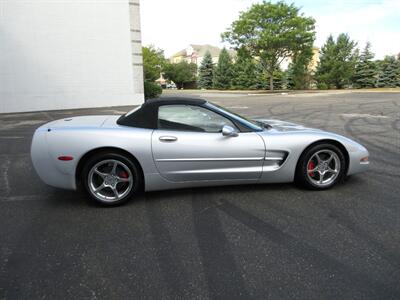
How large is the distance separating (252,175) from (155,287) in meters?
1.97

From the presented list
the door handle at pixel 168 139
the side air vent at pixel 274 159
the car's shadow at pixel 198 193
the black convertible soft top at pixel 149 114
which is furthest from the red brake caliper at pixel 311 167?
the door handle at pixel 168 139

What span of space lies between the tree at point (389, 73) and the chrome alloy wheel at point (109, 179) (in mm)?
46438

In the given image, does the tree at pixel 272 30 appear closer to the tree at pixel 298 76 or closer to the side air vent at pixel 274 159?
the tree at pixel 298 76

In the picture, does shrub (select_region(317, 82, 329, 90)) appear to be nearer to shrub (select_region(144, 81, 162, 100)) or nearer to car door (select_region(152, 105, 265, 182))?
shrub (select_region(144, 81, 162, 100))

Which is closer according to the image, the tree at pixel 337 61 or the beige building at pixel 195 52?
the tree at pixel 337 61

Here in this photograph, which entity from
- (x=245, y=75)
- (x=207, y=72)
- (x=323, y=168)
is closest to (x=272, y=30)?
(x=245, y=75)

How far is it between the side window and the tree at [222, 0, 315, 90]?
31.5 metres

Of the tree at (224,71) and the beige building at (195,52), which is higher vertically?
the beige building at (195,52)

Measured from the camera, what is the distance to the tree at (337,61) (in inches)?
1581

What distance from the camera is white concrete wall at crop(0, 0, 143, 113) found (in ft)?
46.7

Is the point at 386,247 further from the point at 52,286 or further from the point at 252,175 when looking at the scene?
the point at 52,286

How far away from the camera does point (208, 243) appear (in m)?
2.82

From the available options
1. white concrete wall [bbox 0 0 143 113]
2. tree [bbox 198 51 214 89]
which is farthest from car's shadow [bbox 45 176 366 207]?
tree [bbox 198 51 214 89]

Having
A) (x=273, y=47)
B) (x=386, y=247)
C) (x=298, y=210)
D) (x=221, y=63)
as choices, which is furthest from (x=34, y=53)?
(x=221, y=63)
